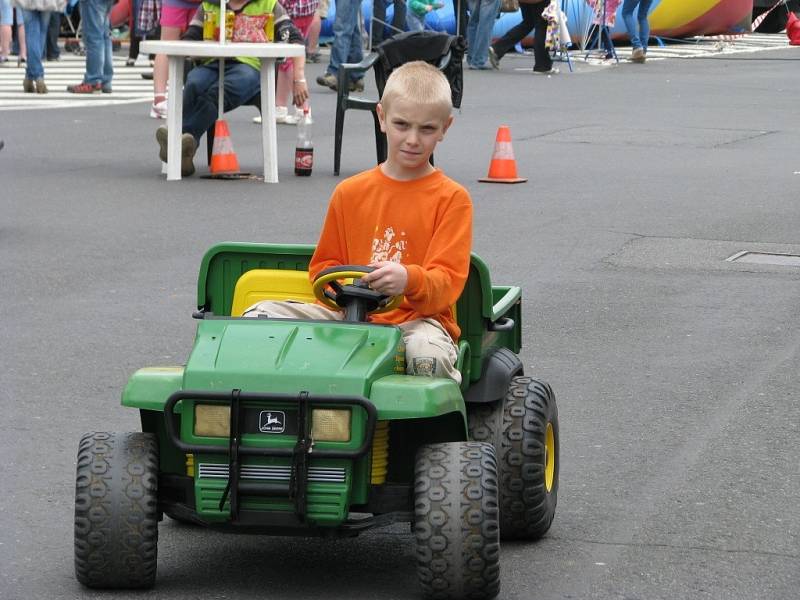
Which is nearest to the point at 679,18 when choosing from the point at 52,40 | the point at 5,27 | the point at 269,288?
the point at 52,40

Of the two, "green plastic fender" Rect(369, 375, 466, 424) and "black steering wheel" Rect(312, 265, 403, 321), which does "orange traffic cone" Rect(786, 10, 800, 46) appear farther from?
"green plastic fender" Rect(369, 375, 466, 424)

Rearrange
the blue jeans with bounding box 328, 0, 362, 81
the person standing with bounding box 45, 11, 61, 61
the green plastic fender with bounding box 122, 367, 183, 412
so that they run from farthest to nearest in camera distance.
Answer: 1. the person standing with bounding box 45, 11, 61, 61
2. the blue jeans with bounding box 328, 0, 362, 81
3. the green plastic fender with bounding box 122, 367, 183, 412

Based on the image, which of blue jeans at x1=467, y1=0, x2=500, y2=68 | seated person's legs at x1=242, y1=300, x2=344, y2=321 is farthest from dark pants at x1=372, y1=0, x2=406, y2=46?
seated person's legs at x1=242, y1=300, x2=344, y2=321

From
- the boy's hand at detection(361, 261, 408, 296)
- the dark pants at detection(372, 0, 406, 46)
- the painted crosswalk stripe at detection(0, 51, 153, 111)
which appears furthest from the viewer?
the dark pants at detection(372, 0, 406, 46)

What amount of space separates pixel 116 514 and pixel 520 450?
1.13m

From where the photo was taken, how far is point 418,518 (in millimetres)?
3975

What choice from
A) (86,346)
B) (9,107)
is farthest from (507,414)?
(9,107)

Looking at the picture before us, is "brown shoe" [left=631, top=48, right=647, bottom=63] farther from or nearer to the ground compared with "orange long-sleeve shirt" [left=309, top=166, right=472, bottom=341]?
nearer to the ground

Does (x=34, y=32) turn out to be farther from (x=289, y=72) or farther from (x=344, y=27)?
(x=289, y=72)

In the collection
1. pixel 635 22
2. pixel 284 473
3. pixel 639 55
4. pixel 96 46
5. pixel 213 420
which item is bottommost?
pixel 639 55

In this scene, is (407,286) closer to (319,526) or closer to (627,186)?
(319,526)

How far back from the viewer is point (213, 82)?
517 inches

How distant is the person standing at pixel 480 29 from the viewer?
23.6 metres

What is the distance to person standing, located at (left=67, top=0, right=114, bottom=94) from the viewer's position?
1892cm
